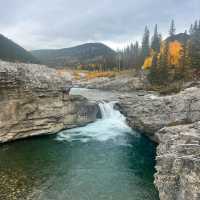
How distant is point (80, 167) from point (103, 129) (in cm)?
1326

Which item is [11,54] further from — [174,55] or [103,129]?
[103,129]

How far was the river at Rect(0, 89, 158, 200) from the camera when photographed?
713 inches

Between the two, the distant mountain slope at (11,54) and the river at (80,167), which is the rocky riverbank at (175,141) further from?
the distant mountain slope at (11,54)

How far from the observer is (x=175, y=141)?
17.4 m

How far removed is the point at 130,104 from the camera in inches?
1409

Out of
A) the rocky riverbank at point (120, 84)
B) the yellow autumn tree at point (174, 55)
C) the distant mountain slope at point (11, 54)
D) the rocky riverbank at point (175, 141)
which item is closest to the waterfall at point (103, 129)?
the rocky riverbank at point (175, 141)

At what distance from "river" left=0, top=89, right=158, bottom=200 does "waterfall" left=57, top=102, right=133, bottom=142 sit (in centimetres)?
13

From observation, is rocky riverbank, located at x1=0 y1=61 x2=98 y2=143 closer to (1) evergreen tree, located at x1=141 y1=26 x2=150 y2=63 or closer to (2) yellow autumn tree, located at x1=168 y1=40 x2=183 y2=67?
(2) yellow autumn tree, located at x1=168 y1=40 x2=183 y2=67

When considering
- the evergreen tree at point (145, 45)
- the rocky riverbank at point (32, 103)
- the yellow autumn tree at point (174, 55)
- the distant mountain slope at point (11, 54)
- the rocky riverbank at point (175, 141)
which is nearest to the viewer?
the rocky riverbank at point (175, 141)

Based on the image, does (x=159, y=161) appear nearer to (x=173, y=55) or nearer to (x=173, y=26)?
(x=173, y=55)

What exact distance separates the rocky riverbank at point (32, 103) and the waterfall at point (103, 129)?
2154mm

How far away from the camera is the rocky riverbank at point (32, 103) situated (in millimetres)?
28344

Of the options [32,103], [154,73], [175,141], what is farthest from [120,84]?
[175,141]

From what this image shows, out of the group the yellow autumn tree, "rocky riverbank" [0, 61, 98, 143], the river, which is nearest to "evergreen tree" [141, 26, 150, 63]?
the yellow autumn tree
